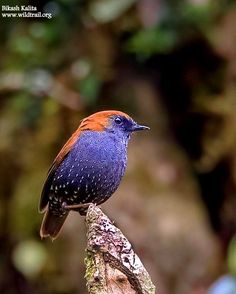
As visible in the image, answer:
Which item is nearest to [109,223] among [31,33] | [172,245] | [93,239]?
[93,239]

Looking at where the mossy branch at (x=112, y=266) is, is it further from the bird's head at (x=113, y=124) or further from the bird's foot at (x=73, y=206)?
the bird's head at (x=113, y=124)

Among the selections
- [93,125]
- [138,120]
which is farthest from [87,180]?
[138,120]

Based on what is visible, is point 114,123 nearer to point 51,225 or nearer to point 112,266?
point 51,225

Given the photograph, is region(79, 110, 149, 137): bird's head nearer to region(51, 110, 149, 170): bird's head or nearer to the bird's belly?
region(51, 110, 149, 170): bird's head

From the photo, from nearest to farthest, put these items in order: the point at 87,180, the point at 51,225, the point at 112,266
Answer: the point at 112,266 < the point at 87,180 < the point at 51,225

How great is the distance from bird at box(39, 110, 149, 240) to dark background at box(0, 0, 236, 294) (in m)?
2.66

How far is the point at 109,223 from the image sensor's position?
6.46ft

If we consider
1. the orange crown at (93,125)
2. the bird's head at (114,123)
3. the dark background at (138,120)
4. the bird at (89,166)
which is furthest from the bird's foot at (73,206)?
the dark background at (138,120)

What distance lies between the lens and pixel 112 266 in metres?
1.89

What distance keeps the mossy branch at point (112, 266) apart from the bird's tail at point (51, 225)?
0.64 metres

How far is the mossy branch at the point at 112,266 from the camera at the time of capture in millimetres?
1846

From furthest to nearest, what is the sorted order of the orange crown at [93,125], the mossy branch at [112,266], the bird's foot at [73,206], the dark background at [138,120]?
the dark background at [138,120] < the orange crown at [93,125] < the bird's foot at [73,206] < the mossy branch at [112,266]

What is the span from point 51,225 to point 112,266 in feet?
2.49

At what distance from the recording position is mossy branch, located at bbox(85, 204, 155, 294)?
72.7 inches
